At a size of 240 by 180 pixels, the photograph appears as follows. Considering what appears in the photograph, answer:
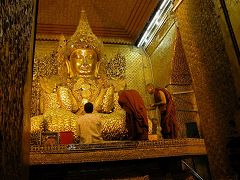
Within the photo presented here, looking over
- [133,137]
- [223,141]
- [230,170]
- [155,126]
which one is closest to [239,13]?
[223,141]

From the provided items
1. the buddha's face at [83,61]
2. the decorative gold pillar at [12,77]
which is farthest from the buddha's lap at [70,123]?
the decorative gold pillar at [12,77]

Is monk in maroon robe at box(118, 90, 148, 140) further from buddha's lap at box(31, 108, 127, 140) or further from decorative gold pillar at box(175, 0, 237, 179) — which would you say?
decorative gold pillar at box(175, 0, 237, 179)

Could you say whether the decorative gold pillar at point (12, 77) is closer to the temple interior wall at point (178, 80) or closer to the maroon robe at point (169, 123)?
the maroon robe at point (169, 123)

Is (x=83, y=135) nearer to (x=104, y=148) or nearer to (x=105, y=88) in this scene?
(x=104, y=148)

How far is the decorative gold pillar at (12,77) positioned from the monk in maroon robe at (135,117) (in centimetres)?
307

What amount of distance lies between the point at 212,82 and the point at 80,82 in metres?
5.06

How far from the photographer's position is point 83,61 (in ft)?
20.7

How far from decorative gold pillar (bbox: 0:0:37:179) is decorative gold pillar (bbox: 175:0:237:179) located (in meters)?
0.91

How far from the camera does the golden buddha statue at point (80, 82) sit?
586cm

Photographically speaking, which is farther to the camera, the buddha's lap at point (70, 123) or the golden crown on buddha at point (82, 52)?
the golden crown on buddha at point (82, 52)

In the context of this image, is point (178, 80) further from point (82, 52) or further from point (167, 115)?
point (82, 52)

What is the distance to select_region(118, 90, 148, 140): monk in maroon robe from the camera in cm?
342

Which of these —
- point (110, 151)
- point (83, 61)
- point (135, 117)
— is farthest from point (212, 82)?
point (83, 61)

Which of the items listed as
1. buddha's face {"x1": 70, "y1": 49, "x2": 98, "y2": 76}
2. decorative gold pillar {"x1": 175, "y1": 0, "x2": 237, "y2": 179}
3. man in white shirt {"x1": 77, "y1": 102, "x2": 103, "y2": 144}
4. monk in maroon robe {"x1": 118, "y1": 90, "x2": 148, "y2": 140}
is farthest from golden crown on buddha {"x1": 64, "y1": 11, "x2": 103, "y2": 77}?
decorative gold pillar {"x1": 175, "y1": 0, "x2": 237, "y2": 179}
